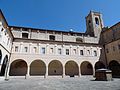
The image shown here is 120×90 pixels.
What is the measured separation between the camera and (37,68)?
25.5 metres

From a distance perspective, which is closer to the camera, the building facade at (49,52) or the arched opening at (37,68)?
the building facade at (49,52)

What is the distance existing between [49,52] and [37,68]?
4.63 meters

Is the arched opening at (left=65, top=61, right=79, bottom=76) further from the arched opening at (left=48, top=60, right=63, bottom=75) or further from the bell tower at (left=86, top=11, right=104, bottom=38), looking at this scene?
the bell tower at (left=86, top=11, right=104, bottom=38)

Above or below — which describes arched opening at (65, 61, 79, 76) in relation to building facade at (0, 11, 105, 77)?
below

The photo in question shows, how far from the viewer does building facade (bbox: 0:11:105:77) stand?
75.4ft

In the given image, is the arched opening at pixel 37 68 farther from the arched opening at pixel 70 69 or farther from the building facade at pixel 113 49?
the building facade at pixel 113 49

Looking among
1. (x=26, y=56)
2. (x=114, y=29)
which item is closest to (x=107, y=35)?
(x=114, y=29)

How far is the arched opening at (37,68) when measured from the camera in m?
25.1

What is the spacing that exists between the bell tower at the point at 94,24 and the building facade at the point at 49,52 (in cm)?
177

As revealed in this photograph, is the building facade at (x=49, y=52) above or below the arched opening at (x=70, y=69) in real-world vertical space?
above

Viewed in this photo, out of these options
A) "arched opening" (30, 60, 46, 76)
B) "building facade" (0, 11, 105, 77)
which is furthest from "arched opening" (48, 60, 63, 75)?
"arched opening" (30, 60, 46, 76)

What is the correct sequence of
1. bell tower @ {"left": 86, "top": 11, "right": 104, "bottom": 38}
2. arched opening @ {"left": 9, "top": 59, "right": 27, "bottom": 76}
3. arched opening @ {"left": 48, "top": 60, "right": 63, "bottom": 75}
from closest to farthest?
arched opening @ {"left": 9, "top": 59, "right": 27, "bottom": 76}, arched opening @ {"left": 48, "top": 60, "right": 63, "bottom": 75}, bell tower @ {"left": 86, "top": 11, "right": 104, "bottom": 38}

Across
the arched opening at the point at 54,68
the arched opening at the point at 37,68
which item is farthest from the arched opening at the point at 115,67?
the arched opening at the point at 37,68

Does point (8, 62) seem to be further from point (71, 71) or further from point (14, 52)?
point (71, 71)
